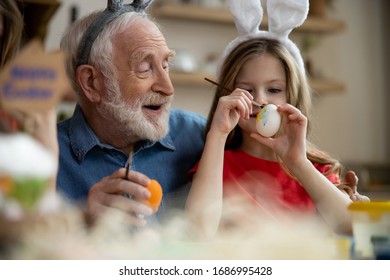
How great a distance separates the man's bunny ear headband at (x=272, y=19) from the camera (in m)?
0.92

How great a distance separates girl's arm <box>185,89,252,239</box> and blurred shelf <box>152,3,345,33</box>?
0.19 m

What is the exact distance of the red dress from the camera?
0.88 metres

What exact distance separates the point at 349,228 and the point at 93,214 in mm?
365

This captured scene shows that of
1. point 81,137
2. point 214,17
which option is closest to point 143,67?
point 81,137

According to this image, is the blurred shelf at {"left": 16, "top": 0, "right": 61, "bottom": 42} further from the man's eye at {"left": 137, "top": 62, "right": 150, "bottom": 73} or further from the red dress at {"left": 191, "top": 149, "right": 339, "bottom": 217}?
the red dress at {"left": 191, "top": 149, "right": 339, "bottom": 217}

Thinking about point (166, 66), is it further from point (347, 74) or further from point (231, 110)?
point (347, 74)

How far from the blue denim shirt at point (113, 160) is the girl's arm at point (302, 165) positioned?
5.5 inches

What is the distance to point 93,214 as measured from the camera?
0.70 meters

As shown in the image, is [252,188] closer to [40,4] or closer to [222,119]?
[222,119]

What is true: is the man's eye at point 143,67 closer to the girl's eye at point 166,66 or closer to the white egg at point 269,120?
the girl's eye at point 166,66

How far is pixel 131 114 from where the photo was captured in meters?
0.84

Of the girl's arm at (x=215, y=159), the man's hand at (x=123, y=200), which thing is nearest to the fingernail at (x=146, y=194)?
the man's hand at (x=123, y=200)
